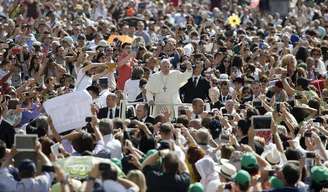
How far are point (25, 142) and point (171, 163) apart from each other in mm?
1419

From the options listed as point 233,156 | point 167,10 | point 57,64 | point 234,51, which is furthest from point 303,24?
point 233,156

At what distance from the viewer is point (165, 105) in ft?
62.1

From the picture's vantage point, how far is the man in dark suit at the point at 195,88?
20031mm

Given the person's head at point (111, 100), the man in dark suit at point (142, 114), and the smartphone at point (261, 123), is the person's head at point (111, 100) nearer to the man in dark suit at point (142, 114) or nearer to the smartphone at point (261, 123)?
the man in dark suit at point (142, 114)

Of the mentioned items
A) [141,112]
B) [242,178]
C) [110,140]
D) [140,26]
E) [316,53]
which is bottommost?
[242,178]

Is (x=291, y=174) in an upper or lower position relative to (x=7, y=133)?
lower

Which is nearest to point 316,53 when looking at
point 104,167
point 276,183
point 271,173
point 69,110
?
point 69,110

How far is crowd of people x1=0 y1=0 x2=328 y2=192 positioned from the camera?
12438 millimetres

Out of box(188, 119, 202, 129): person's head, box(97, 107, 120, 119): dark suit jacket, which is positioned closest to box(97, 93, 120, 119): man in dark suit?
box(97, 107, 120, 119): dark suit jacket

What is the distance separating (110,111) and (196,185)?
5.63m

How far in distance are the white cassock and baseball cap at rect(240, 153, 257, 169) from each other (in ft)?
21.0

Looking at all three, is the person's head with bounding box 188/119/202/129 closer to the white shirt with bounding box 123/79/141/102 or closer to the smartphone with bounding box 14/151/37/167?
the smartphone with bounding box 14/151/37/167

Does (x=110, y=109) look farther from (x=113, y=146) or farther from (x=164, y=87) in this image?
(x=113, y=146)

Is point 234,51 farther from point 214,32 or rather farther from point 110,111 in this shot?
point 110,111
